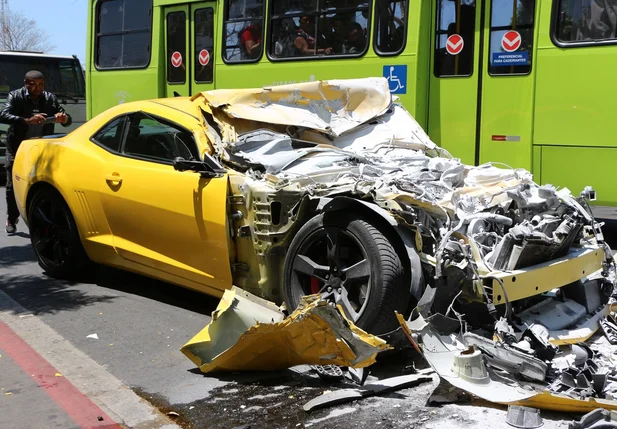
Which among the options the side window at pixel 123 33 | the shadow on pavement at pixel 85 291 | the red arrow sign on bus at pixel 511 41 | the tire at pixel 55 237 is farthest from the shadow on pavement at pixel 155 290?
the side window at pixel 123 33

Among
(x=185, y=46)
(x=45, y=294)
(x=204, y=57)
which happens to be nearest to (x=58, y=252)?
(x=45, y=294)

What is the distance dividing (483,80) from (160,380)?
524cm

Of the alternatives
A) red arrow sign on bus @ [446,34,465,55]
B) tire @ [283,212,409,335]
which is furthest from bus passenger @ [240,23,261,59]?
tire @ [283,212,409,335]

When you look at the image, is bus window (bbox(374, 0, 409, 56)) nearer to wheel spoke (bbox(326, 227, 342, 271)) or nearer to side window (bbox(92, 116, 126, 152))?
side window (bbox(92, 116, 126, 152))

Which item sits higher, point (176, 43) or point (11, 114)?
point (176, 43)

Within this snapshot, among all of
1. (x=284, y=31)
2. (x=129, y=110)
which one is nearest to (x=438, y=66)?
(x=284, y=31)

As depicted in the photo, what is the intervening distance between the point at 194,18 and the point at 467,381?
28.0 ft

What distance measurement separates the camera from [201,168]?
17.4 feet

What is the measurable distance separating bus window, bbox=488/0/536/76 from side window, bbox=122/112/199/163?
392 centimetres

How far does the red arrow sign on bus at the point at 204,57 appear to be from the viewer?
11.0 m

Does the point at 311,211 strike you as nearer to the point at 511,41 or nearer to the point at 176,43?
the point at 511,41

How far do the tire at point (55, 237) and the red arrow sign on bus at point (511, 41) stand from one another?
4804 mm

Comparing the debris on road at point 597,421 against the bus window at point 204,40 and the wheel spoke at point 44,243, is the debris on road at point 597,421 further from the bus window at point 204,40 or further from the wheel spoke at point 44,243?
the bus window at point 204,40

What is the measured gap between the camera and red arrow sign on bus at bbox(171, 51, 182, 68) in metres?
11.5
